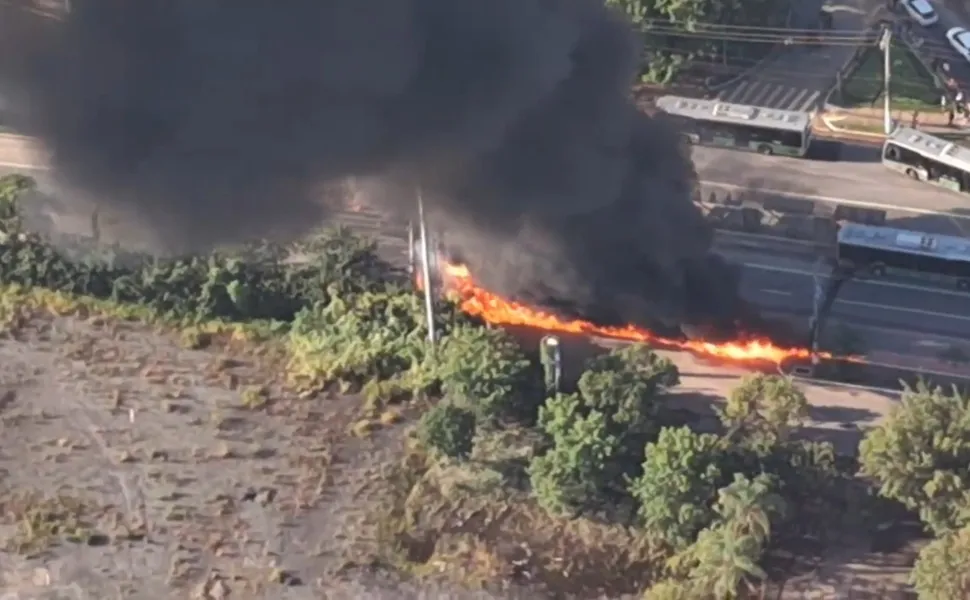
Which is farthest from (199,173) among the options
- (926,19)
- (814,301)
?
(926,19)

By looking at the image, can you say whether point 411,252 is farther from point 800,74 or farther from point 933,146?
point 800,74

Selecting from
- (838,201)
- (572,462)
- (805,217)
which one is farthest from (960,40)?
(572,462)

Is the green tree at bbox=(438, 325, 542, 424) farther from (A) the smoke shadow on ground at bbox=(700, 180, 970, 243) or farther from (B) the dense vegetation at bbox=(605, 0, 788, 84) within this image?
(B) the dense vegetation at bbox=(605, 0, 788, 84)

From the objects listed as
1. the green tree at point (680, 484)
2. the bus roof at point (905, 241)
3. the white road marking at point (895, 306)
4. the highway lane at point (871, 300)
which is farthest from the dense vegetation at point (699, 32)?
the green tree at point (680, 484)

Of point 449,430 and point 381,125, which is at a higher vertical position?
point 381,125

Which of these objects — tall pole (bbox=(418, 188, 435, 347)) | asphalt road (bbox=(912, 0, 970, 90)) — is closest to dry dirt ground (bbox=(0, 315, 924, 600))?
tall pole (bbox=(418, 188, 435, 347))

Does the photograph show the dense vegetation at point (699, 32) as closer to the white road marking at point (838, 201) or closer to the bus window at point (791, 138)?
the bus window at point (791, 138)

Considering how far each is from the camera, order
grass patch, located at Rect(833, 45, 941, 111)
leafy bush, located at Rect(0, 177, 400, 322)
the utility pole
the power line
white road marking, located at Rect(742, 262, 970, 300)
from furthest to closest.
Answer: the power line, grass patch, located at Rect(833, 45, 941, 111), the utility pole, white road marking, located at Rect(742, 262, 970, 300), leafy bush, located at Rect(0, 177, 400, 322)
